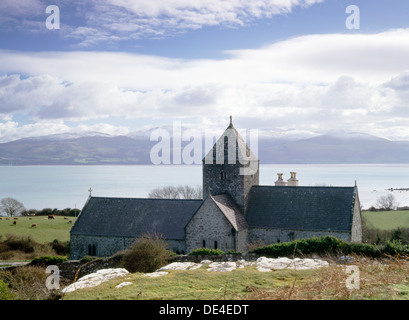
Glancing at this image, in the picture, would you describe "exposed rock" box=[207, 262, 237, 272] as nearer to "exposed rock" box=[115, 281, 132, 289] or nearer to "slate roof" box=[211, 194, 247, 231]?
"exposed rock" box=[115, 281, 132, 289]

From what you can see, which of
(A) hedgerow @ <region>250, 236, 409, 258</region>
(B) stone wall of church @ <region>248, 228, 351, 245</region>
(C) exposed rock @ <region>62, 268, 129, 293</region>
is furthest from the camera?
(B) stone wall of church @ <region>248, 228, 351, 245</region>

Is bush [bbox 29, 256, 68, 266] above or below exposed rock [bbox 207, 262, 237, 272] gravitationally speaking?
below

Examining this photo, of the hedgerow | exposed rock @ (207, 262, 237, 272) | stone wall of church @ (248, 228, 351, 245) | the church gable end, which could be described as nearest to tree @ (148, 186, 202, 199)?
stone wall of church @ (248, 228, 351, 245)

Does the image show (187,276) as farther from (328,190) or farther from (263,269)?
(328,190)

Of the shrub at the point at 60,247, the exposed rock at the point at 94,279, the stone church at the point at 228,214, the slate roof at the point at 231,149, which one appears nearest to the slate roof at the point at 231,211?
the stone church at the point at 228,214

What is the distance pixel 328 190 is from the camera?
2772cm

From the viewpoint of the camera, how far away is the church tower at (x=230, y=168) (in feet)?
95.9

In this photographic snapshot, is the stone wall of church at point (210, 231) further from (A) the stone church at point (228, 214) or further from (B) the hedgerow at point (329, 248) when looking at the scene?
(B) the hedgerow at point (329, 248)

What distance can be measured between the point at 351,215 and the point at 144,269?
14828 mm

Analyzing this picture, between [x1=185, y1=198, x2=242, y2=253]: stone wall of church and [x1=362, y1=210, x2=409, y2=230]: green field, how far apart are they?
25.7 metres

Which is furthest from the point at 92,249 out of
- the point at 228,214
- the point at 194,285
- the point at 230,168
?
the point at 194,285

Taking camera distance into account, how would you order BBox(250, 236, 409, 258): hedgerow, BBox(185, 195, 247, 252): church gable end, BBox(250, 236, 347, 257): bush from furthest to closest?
BBox(185, 195, 247, 252): church gable end
BBox(250, 236, 347, 257): bush
BBox(250, 236, 409, 258): hedgerow

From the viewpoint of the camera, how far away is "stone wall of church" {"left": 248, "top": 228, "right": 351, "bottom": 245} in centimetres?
2575

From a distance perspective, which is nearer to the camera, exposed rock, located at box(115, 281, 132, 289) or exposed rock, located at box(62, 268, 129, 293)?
exposed rock, located at box(115, 281, 132, 289)
